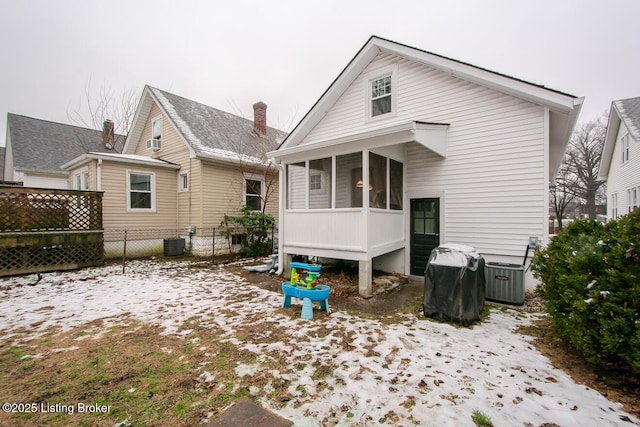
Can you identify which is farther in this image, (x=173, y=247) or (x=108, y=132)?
(x=108, y=132)

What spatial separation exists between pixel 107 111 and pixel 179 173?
39.2ft

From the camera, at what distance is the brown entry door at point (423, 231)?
7.46m

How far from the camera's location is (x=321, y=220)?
688cm

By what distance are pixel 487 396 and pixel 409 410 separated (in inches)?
33.9

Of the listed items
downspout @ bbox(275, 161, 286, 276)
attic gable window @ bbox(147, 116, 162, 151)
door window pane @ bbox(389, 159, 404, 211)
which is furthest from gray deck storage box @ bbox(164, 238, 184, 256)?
door window pane @ bbox(389, 159, 404, 211)

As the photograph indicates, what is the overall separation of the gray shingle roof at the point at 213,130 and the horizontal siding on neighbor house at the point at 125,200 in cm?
214

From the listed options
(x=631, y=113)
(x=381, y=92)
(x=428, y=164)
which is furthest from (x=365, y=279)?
(x=631, y=113)

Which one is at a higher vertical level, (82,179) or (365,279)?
(82,179)

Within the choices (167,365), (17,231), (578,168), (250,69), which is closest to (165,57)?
(250,69)

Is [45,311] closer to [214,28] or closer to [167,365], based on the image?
[167,365]

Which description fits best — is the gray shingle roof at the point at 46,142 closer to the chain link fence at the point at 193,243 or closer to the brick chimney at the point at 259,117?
the chain link fence at the point at 193,243

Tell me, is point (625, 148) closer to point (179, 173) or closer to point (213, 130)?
point (213, 130)

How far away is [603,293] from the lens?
2.89m

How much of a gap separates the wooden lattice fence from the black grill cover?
1003 centimetres
